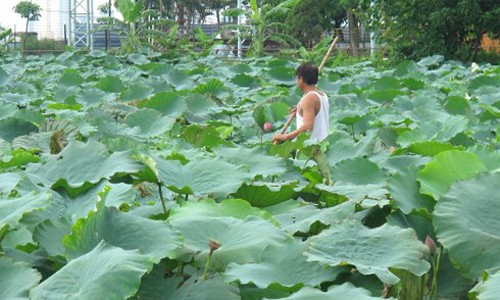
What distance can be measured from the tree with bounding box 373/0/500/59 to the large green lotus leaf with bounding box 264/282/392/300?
39.0 ft

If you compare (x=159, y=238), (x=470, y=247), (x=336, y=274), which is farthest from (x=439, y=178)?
(x=159, y=238)

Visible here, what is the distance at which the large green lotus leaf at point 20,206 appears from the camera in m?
1.34

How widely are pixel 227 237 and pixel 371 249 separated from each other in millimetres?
226

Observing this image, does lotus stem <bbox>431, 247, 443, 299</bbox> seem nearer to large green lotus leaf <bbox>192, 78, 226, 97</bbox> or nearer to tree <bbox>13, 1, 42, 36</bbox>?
large green lotus leaf <bbox>192, 78, 226, 97</bbox>

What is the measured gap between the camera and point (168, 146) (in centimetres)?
282

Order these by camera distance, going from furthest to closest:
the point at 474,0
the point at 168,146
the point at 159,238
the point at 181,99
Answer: the point at 474,0 < the point at 181,99 < the point at 168,146 < the point at 159,238

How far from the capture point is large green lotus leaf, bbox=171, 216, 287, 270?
4.29 ft

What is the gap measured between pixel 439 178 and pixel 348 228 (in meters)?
0.34

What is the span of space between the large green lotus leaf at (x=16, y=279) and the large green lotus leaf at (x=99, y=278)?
0.02 meters

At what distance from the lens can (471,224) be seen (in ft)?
4.49

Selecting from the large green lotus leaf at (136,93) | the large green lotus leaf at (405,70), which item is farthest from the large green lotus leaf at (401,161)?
the large green lotus leaf at (405,70)

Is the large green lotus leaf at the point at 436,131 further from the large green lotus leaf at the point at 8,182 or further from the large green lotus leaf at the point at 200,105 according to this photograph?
the large green lotus leaf at the point at 200,105

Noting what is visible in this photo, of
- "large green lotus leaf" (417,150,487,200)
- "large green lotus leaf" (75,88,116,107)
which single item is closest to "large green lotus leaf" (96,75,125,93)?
"large green lotus leaf" (75,88,116,107)

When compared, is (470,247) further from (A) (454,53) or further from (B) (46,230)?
(A) (454,53)
